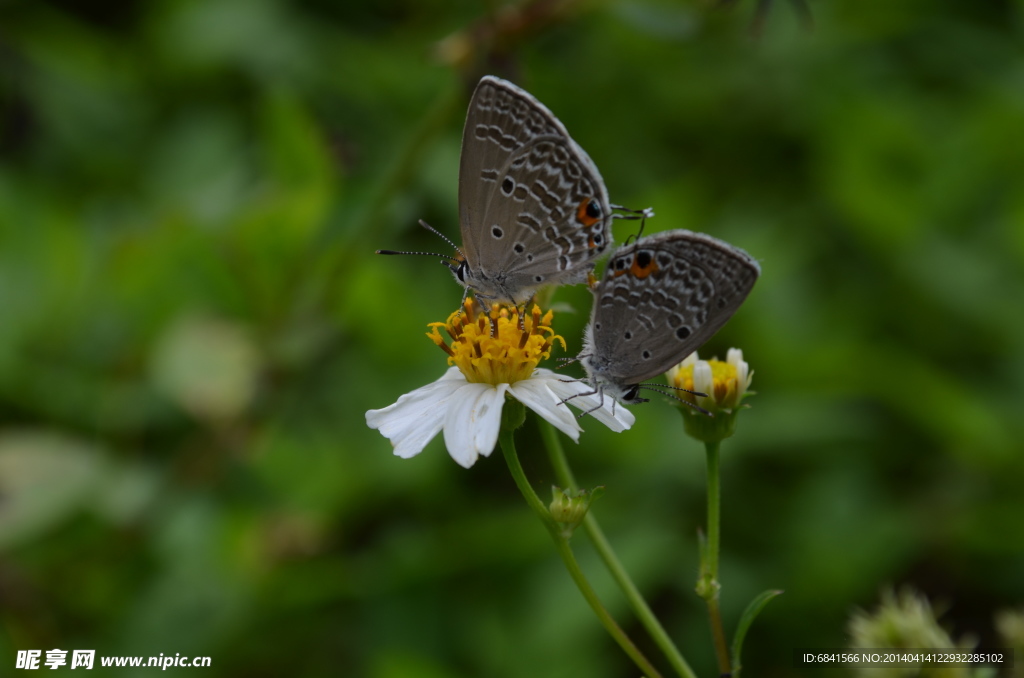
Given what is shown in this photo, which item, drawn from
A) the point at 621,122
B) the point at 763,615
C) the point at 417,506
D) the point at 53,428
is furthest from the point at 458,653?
the point at 621,122

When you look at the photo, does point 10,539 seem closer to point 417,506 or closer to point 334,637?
point 334,637

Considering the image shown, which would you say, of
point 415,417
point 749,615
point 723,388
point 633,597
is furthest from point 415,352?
point 749,615

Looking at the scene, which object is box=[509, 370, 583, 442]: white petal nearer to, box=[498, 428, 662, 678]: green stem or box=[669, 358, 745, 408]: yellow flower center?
box=[498, 428, 662, 678]: green stem

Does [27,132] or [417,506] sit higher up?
[27,132]

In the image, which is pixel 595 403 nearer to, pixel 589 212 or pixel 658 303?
pixel 658 303

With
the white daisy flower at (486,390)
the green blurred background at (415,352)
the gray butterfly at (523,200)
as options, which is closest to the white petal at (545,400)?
the white daisy flower at (486,390)

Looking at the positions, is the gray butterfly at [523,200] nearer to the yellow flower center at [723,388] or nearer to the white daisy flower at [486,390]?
the white daisy flower at [486,390]
